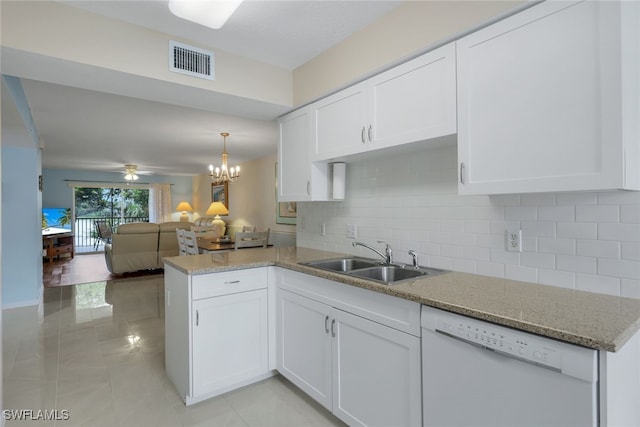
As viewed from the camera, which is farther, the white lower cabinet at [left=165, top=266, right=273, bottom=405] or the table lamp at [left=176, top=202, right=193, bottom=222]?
the table lamp at [left=176, top=202, right=193, bottom=222]

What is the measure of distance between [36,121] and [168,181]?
679 centimetres

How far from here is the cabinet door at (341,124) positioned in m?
2.12

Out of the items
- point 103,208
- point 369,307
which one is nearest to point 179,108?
point 369,307

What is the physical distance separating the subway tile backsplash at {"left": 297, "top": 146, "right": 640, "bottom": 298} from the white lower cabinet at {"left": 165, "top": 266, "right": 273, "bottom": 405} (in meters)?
0.90

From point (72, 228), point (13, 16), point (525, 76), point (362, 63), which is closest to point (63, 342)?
point (13, 16)

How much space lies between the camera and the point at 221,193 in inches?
352

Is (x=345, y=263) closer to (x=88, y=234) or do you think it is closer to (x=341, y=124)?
(x=341, y=124)

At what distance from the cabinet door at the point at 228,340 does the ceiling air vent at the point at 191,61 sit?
1.49 m

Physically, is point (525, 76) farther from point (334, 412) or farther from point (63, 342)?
point (63, 342)

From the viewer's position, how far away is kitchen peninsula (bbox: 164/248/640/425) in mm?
1016

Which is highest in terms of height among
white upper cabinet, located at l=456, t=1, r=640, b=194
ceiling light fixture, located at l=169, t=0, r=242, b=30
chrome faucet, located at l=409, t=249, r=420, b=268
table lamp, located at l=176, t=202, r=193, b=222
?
ceiling light fixture, located at l=169, t=0, r=242, b=30

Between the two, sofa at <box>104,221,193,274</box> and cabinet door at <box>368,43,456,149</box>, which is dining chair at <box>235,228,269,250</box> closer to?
sofa at <box>104,221,193,274</box>

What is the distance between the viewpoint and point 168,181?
424 inches

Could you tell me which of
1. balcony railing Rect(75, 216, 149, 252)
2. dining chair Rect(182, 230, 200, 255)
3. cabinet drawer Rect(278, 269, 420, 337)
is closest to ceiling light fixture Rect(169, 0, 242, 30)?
cabinet drawer Rect(278, 269, 420, 337)
